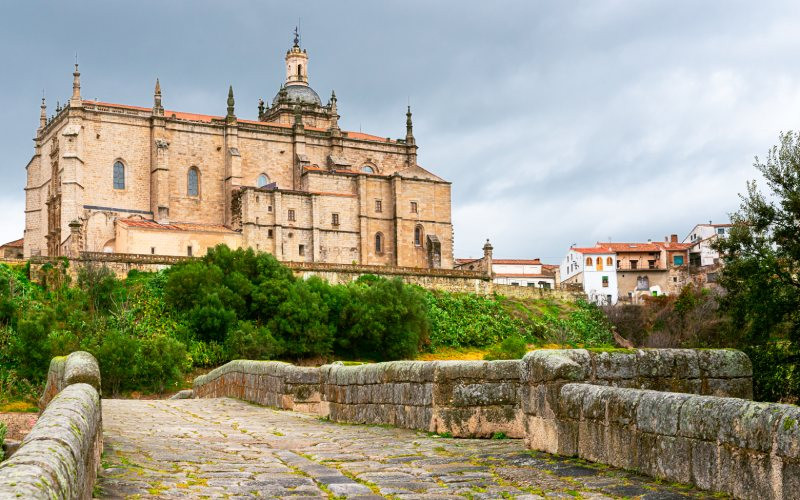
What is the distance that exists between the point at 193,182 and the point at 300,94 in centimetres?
1644

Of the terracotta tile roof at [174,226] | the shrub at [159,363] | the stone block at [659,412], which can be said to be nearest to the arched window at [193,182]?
the terracotta tile roof at [174,226]

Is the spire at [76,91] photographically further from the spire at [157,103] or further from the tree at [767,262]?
the tree at [767,262]

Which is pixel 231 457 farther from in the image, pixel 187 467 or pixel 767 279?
pixel 767 279

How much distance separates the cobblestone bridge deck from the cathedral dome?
7071cm

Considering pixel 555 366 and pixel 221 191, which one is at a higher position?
pixel 221 191

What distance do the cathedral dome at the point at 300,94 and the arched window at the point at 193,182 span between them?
561 inches

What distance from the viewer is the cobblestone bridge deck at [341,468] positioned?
658cm

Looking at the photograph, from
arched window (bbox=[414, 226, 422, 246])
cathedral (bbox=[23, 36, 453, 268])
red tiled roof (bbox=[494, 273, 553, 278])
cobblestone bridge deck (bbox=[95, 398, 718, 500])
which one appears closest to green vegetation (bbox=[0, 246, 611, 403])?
cathedral (bbox=[23, 36, 453, 268])

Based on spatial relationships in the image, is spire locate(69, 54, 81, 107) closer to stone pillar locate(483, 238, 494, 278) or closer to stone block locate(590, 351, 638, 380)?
stone pillar locate(483, 238, 494, 278)

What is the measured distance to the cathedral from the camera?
63375 mm

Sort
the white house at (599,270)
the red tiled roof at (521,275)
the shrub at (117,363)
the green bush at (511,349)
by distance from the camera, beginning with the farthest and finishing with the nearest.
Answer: the red tiled roof at (521,275) → the white house at (599,270) → the green bush at (511,349) → the shrub at (117,363)

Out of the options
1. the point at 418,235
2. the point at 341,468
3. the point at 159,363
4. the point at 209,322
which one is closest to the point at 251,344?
the point at 209,322

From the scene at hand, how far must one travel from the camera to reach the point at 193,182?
225 feet

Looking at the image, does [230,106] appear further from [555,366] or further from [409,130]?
[555,366]
